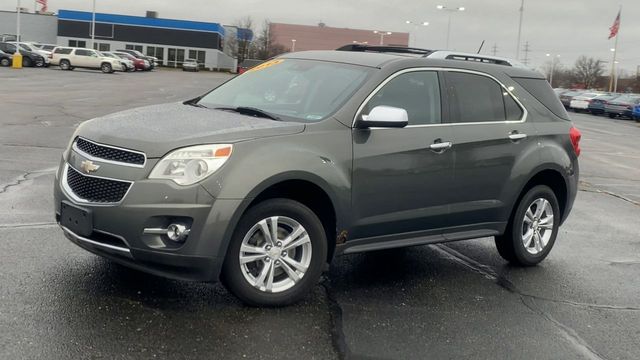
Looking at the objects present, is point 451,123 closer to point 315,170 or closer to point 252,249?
point 315,170

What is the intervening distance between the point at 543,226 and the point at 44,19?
93.1 m

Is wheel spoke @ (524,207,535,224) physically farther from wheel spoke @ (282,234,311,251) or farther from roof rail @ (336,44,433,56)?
wheel spoke @ (282,234,311,251)

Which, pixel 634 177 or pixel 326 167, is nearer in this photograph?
pixel 326 167

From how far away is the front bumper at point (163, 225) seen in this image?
4.14 metres

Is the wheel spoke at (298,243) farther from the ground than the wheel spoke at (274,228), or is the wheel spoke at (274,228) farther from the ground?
the wheel spoke at (274,228)

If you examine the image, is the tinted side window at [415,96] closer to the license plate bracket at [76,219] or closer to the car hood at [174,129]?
the car hood at [174,129]

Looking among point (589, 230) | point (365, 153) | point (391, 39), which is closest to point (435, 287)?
point (365, 153)

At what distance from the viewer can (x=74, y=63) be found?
50875 millimetres

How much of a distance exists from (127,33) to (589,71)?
69194mm

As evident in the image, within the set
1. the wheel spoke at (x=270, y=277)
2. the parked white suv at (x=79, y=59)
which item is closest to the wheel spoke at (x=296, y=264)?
the wheel spoke at (x=270, y=277)

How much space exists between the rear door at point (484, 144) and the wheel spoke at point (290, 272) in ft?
5.10

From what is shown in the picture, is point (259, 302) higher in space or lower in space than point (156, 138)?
lower

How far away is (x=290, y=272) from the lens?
4676 mm

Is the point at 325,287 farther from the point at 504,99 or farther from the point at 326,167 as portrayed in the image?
the point at 504,99
